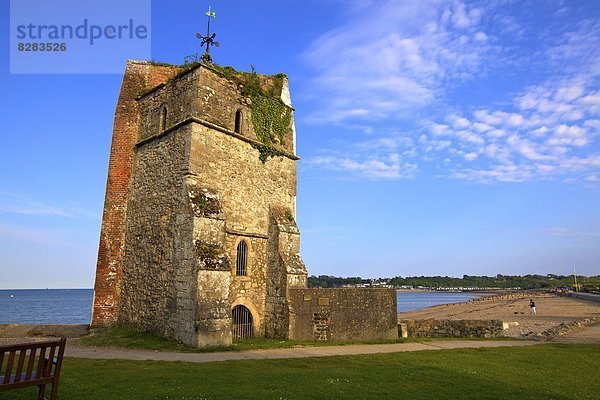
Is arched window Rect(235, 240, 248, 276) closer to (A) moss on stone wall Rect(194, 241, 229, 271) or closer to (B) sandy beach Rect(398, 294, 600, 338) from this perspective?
(A) moss on stone wall Rect(194, 241, 229, 271)

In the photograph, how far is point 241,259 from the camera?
630 inches

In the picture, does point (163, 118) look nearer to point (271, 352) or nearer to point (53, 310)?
point (271, 352)

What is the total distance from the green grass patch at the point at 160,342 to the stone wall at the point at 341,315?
484mm

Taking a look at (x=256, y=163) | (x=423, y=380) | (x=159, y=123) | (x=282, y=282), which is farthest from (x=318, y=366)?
(x=159, y=123)

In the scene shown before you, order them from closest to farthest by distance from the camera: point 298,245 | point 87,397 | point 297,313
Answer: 1. point 87,397
2. point 297,313
3. point 298,245

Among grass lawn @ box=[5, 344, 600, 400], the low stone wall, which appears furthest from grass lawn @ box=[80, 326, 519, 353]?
grass lawn @ box=[5, 344, 600, 400]

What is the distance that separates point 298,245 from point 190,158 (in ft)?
19.5

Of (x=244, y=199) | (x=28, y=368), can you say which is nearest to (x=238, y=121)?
(x=244, y=199)

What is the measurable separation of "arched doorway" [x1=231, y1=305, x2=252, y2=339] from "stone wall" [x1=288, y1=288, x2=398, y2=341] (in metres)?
1.90

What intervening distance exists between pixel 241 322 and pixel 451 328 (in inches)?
348

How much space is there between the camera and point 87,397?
666cm

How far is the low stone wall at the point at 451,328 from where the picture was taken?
54.3ft

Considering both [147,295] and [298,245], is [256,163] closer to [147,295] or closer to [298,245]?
[298,245]

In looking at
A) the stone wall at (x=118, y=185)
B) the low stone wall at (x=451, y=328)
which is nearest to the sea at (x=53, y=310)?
the stone wall at (x=118, y=185)
